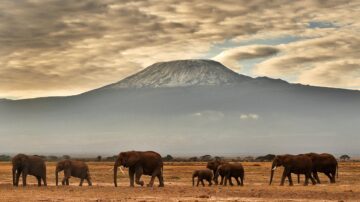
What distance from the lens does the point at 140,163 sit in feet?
147

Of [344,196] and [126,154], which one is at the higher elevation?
[126,154]

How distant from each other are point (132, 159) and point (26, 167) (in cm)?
747

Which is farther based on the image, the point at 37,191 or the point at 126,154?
the point at 126,154

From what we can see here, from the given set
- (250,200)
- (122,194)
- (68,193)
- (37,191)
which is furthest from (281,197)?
(37,191)

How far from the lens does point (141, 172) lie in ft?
147

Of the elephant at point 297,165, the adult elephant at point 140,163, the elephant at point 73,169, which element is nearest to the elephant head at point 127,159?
the adult elephant at point 140,163

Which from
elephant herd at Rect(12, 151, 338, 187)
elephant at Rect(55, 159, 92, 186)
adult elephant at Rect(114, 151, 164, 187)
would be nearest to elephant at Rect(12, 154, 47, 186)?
elephant herd at Rect(12, 151, 338, 187)

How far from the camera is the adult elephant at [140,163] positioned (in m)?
44.2

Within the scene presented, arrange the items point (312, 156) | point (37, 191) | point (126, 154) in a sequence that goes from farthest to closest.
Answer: point (312, 156), point (126, 154), point (37, 191)

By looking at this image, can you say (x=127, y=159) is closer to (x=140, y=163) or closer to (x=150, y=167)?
(x=140, y=163)

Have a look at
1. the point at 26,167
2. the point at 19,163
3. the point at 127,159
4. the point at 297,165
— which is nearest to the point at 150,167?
the point at 127,159

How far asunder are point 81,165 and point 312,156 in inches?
701

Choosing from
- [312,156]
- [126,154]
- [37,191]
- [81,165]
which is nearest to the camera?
[37,191]

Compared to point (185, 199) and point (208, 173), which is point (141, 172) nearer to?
point (208, 173)
